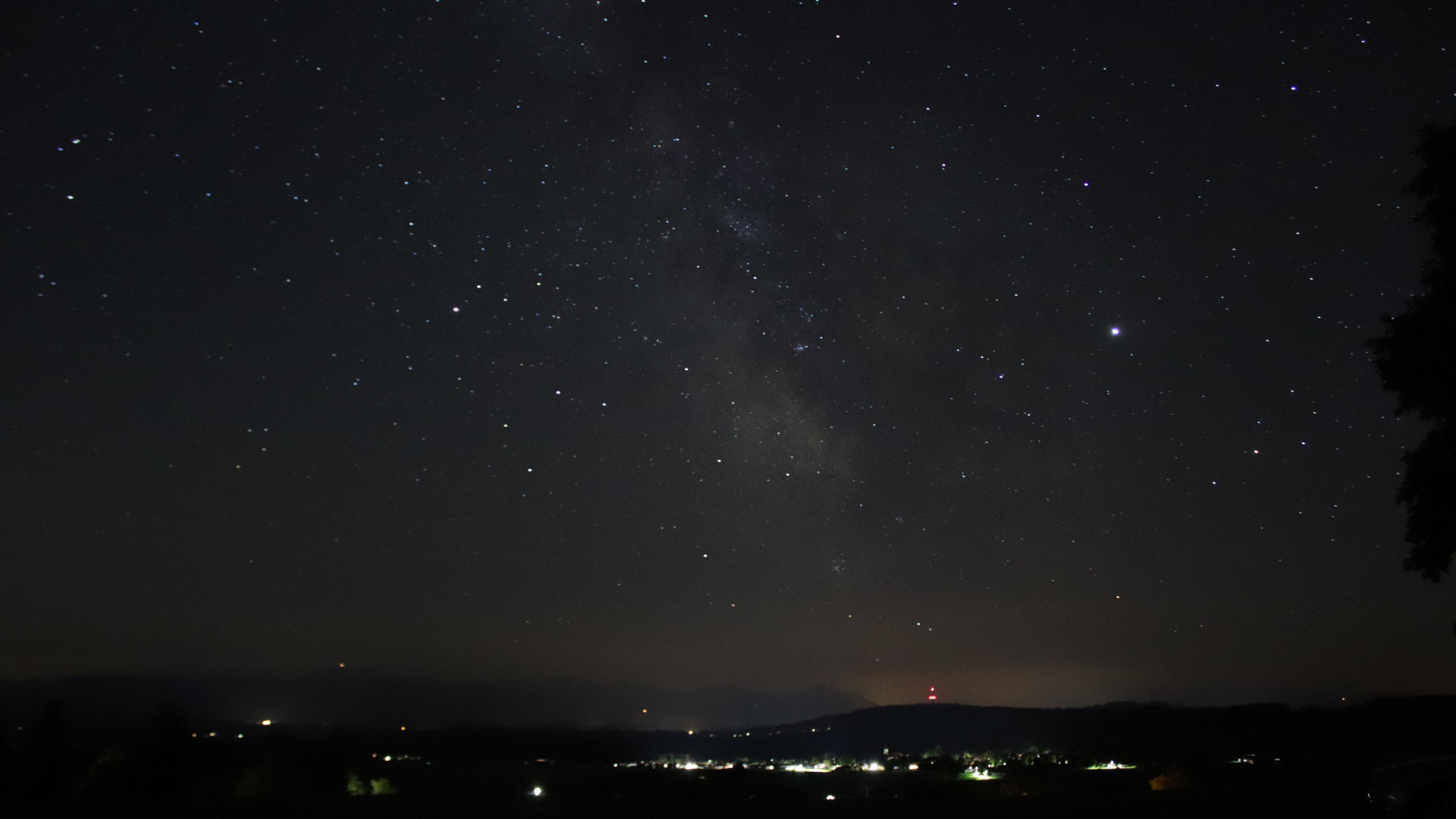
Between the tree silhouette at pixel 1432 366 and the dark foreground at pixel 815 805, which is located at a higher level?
the tree silhouette at pixel 1432 366

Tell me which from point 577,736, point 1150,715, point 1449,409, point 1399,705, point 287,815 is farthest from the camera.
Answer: point 577,736

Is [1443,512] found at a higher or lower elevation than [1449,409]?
lower

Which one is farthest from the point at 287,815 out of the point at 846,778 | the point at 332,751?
the point at 846,778

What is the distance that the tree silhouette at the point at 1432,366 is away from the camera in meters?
9.59

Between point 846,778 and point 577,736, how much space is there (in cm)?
10770

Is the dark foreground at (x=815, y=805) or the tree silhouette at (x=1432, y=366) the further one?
the dark foreground at (x=815, y=805)

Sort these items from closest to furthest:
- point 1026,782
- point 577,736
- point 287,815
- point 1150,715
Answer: point 287,815 → point 1026,782 → point 1150,715 → point 577,736

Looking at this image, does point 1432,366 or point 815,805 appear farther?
point 815,805

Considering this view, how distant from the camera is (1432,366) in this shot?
9484mm

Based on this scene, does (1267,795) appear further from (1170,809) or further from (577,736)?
(577,736)

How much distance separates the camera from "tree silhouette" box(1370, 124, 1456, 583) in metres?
9.59

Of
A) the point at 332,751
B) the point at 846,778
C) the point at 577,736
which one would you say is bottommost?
the point at 577,736

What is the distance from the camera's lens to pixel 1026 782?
23.6 metres

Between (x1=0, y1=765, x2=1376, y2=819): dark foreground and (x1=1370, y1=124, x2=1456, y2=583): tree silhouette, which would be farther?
(x1=0, y1=765, x2=1376, y2=819): dark foreground
